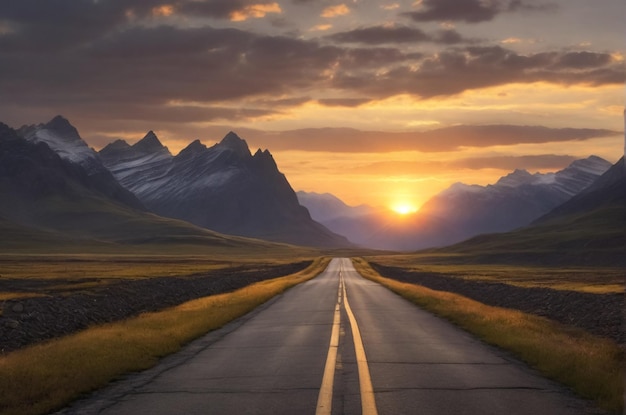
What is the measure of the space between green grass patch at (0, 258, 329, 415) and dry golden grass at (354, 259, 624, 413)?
974cm

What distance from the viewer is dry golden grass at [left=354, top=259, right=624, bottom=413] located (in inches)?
533

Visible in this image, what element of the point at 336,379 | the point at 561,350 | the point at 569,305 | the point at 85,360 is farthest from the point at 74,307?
the point at 569,305

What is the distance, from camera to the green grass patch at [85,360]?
13.0m

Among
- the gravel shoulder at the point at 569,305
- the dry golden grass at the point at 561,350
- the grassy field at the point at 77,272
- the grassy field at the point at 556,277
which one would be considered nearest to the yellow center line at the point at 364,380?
the dry golden grass at the point at 561,350

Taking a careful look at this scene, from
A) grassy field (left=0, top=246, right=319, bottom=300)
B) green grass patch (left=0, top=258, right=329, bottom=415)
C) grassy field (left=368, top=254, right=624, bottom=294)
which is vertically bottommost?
grassy field (left=368, top=254, right=624, bottom=294)

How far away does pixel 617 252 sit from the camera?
458 feet

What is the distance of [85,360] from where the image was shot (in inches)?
666

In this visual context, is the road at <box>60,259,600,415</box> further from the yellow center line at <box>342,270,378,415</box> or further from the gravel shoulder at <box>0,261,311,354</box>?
the gravel shoulder at <box>0,261,311,354</box>

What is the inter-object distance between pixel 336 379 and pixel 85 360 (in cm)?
665

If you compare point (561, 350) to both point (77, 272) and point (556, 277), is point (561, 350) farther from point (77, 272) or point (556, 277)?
point (77, 272)

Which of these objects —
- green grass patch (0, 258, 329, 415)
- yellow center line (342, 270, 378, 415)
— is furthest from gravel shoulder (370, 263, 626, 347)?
green grass patch (0, 258, 329, 415)

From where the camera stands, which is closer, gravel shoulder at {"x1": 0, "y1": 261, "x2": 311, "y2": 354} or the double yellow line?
the double yellow line

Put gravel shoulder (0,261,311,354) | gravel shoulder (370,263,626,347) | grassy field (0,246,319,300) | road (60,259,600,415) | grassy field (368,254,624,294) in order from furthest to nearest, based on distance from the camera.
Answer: grassy field (368,254,624,294)
grassy field (0,246,319,300)
gravel shoulder (370,263,626,347)
gravel shoulder (0,261,311,354)
road (60,259,600,415)

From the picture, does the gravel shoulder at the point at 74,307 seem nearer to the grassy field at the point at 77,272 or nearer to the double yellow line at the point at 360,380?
the grassy field at the point at 77,272
